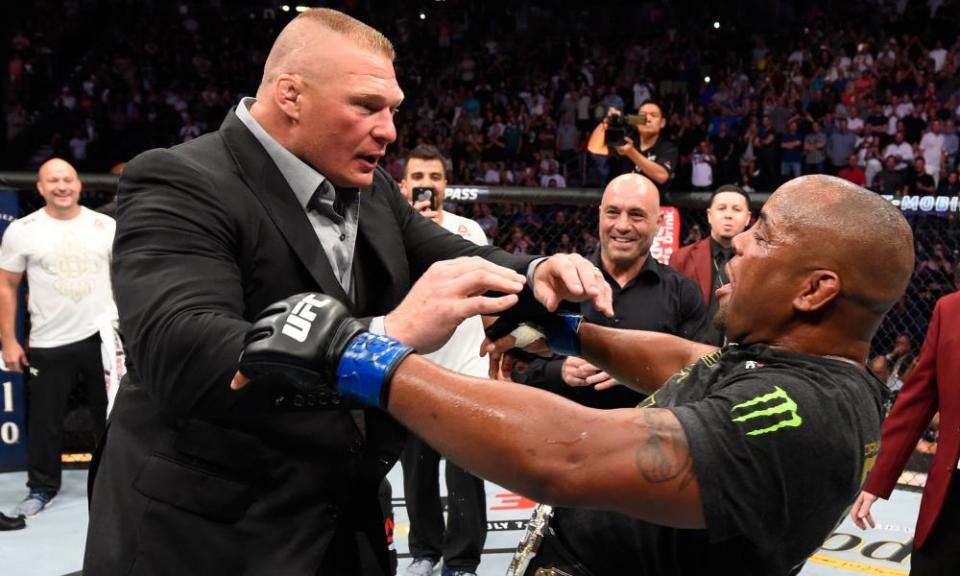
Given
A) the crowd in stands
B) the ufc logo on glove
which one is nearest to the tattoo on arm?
the ufc logo on glove

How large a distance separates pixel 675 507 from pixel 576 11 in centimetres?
1547

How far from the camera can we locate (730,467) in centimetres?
128

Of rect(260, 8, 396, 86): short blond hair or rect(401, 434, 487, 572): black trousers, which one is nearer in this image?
rect(260, 8, 396, 86): short blond hair

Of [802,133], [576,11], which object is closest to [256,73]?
[576,11]

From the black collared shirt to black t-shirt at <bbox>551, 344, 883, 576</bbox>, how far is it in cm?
195

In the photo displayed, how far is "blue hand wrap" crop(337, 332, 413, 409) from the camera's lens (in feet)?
4.00

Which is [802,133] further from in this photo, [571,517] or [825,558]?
[571,517]

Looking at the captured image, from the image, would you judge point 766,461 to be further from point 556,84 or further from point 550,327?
point 556,84

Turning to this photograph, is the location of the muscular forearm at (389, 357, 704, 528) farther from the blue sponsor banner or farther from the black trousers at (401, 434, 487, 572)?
the blue sponsor banner

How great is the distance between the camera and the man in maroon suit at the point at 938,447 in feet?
8.48

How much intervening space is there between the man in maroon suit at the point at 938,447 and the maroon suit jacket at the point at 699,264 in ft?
5.34

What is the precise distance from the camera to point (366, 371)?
122 centimetres

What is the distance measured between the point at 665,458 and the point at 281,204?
74 centimetres

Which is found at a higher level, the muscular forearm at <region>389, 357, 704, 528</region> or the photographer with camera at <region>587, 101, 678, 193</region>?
the photographer with camera at <region>587, 101, 678, 193</region>
